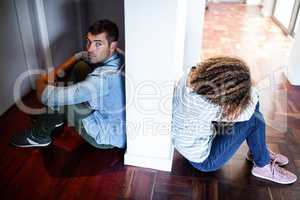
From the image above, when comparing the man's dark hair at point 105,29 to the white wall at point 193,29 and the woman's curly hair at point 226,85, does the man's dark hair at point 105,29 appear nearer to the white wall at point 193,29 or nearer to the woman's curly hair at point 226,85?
→ the woman's curly hair at point 226,85

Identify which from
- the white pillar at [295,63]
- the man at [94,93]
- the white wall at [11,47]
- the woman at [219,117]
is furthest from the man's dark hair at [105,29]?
the white pillar at [295,63]

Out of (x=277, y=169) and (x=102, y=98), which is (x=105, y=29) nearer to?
(x=102, y=98)

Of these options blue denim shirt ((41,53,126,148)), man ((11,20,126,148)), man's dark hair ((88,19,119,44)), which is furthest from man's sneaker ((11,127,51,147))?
man's dark hair ((88,19,119,44))

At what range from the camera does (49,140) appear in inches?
69.0

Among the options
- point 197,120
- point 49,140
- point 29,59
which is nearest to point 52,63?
point 29,59

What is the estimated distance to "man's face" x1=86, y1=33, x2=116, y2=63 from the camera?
141 cm

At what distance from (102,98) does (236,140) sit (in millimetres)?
→ 670

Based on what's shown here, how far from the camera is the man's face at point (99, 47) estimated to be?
1409 millimetres

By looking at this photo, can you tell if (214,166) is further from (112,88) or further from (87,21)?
(87,21)

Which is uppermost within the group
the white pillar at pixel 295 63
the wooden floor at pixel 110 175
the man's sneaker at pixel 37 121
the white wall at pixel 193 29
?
the white wall at pixel 193 29

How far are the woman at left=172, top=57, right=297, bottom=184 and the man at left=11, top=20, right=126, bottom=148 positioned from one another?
30 centimetres

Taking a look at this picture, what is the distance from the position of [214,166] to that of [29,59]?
1.48 metres

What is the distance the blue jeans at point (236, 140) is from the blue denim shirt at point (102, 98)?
45 centimetres

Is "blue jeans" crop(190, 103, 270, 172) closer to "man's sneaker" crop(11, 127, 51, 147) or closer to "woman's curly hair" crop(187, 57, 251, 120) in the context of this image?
"woman's curly hair" crop(187, 57, 251, 120)
